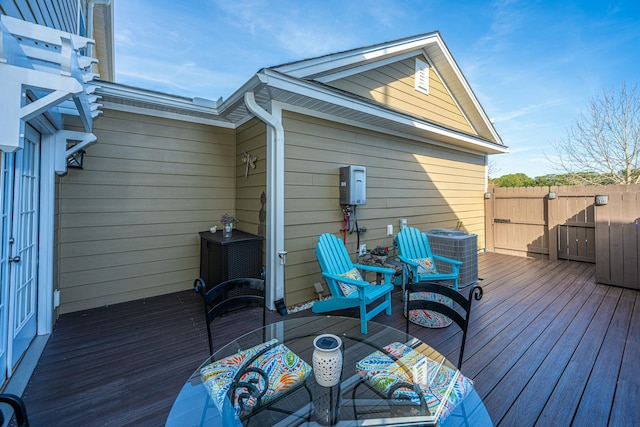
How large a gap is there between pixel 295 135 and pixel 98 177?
8.11 feet

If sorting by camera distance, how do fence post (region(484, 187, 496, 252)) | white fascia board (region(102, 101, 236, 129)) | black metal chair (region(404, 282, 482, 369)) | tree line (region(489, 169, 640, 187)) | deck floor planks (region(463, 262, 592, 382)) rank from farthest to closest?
tree line (region(489, 169, 640, 187)), fence post (region(484, 187, 496, 252)), white fascia board (region(102, 101, 236, 129)), deck floor planks (region(463, 262, 592, 382)), black metal chair (region(404, 282, 482, 369))

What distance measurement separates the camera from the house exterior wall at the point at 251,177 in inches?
140

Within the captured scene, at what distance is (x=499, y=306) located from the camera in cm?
346

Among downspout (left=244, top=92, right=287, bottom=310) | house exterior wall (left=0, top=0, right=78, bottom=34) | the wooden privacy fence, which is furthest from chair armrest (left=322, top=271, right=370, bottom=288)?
the wooden privacy fence

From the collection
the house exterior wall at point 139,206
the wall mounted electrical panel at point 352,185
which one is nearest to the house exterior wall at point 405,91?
the wall mounted electrical panel at point 352,185

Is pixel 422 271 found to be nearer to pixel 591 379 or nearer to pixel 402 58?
pixel 591 379

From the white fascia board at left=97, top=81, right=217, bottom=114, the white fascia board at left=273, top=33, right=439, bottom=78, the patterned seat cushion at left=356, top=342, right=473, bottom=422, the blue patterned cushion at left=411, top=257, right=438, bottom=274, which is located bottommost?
the patterned seat cushion at left=356, top=342, right=473, bottom=422

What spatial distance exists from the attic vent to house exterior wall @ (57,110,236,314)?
137 inches

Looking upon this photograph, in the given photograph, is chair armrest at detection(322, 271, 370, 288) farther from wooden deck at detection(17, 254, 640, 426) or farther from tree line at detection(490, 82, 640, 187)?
tree line at detection(490, 82, 640, 187)

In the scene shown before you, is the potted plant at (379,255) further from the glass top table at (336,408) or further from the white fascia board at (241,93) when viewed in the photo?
the white fascia board at (241,93)

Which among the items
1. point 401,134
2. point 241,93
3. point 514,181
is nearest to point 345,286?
point 241,93

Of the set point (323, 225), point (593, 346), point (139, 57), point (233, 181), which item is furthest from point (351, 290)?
point (139, 57)

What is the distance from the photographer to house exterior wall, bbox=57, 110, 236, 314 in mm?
3271

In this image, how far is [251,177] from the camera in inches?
151
